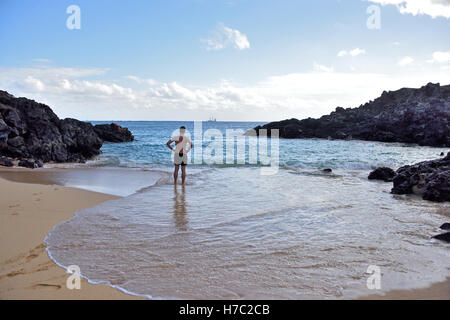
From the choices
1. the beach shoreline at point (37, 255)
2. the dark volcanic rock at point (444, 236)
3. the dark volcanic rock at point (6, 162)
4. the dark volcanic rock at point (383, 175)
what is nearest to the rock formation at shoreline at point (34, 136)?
the dark volcanic rock at point (6, 162)

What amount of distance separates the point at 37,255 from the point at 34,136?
14837 mm

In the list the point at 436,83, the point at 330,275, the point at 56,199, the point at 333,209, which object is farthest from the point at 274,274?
the point at 436,83

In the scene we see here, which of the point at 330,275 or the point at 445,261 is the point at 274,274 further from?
the point at 445,261

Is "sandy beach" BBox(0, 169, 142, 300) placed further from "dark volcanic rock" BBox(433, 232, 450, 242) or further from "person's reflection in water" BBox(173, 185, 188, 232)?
"dark volcanic rock" BBox(433, 232, 450, 242)

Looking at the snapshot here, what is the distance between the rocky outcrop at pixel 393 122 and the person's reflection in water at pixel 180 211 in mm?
31420

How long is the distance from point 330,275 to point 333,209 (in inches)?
148

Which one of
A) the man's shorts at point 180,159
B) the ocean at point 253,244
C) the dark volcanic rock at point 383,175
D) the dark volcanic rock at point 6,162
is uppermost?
the man's shorts at point 180,159

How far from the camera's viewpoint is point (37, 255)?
13.8 ft

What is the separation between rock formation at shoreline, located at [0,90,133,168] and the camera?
15.2m

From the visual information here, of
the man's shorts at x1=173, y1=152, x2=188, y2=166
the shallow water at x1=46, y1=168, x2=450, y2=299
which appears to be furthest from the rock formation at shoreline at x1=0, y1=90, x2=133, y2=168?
the shallow water at x1=46, y1=168, x2=450, y2=299

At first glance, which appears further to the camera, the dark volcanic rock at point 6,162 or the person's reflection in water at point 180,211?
the dark volcanic rock at point 6,162

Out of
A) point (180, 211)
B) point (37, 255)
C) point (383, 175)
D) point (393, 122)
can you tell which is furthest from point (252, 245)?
point (393, 122)

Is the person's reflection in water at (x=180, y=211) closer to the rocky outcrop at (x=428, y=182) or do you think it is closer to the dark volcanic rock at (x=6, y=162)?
the rocky outcrop at (x=428, y=182)

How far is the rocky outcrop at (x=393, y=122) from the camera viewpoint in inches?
1308
